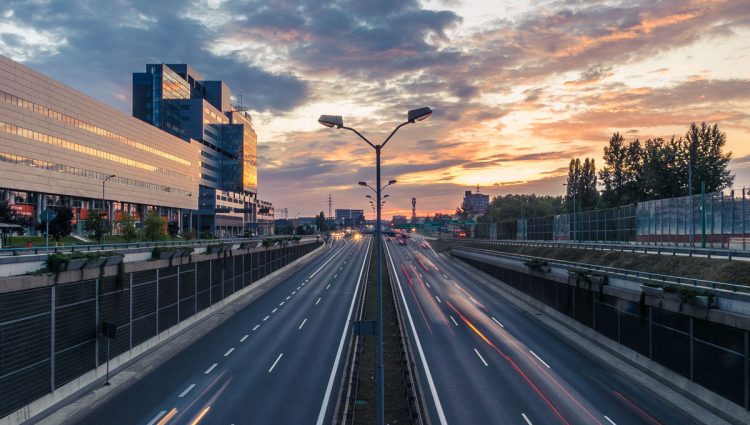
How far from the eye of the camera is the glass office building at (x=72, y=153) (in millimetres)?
78312

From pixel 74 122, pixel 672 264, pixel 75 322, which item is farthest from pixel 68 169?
pixel 672 264

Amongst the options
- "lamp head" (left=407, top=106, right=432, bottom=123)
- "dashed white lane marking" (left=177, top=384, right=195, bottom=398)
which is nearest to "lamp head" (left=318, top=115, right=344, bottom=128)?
"lamp head" (left=407, top=106, right=432, bottom=123)

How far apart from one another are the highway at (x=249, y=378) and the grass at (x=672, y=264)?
27108mm

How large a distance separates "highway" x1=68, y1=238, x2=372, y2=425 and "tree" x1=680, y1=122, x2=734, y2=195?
68.0m

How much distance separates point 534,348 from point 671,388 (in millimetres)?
10386

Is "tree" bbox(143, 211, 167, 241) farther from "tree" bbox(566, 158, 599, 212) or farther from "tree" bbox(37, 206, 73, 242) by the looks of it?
"tree" bbox(566, 158, 599, 212)

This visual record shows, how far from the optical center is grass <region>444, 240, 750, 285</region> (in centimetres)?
3291

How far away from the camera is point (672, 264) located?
42.1m

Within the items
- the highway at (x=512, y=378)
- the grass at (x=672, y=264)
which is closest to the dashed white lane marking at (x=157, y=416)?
the highway at (x=512, y=378)

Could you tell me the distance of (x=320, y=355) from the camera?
33156mm

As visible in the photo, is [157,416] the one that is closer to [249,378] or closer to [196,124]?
[249,378]

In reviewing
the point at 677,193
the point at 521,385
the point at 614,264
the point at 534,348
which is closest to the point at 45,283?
the point at 521,385

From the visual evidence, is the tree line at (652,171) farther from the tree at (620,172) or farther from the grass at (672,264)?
the grass at (672,264)

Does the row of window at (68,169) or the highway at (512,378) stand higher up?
the row of window at (68,169)
